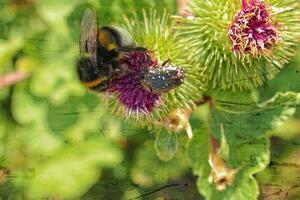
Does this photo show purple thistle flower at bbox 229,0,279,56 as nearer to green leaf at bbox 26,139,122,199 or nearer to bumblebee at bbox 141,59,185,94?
bumblebee at bbox 141,59,185,94

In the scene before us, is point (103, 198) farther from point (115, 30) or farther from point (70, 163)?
point (115, 30)

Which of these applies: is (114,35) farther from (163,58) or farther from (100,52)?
(163,58)

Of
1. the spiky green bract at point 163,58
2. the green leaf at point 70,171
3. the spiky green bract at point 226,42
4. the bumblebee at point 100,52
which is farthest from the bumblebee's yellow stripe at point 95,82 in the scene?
the green leaf at point 70,171

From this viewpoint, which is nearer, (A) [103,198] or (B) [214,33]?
(B) [214,33]

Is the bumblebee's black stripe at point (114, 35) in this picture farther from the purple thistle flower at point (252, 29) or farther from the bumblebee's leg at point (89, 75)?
the purple thistle flower at point (252, 29)

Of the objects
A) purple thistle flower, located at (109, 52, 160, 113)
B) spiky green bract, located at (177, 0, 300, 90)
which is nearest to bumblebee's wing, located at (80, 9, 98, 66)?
purple thistle flower, located at (109, 52, 160, 113)

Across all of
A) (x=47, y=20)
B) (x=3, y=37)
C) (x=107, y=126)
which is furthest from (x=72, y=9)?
(x=107, y=126)

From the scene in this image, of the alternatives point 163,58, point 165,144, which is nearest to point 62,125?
point 165,144
